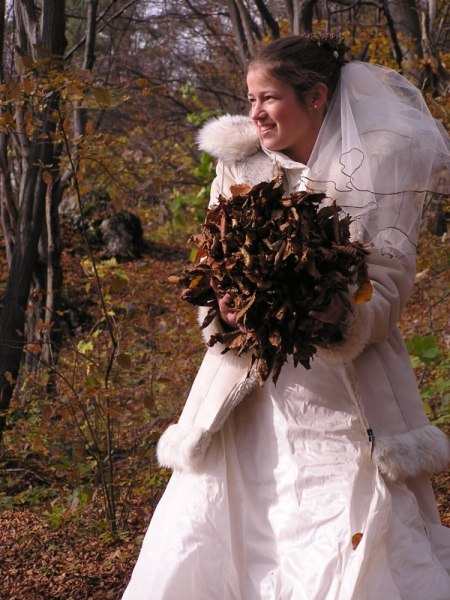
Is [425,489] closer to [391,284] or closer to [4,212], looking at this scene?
[391,284]

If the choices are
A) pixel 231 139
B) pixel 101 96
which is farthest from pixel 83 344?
pixel 231 139

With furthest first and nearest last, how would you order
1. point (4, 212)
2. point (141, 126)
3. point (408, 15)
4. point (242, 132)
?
point (141, 126) → point (408, 15) → point (4, 212) → point (242, 132)

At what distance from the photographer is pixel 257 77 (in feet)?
9.63

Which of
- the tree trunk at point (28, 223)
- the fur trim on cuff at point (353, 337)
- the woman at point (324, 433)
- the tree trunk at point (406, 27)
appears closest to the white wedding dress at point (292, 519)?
the woman at point (324, 433)

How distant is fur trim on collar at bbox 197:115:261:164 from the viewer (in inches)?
121

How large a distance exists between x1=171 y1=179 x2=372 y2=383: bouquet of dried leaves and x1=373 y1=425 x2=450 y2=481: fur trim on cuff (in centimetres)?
42

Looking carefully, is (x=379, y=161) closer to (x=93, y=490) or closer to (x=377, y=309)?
(x=377, y=309)

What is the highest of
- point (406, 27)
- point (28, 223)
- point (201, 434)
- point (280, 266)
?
point (406, 27)

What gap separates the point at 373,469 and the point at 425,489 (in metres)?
0.28

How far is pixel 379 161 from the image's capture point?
281cm

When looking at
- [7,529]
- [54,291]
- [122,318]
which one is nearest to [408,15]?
[54,291]

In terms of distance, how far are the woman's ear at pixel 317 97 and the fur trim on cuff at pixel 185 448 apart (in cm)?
115

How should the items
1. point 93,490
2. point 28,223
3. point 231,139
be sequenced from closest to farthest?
point 231,139
point 93,490
point 28,223

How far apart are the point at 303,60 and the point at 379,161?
457 mm
